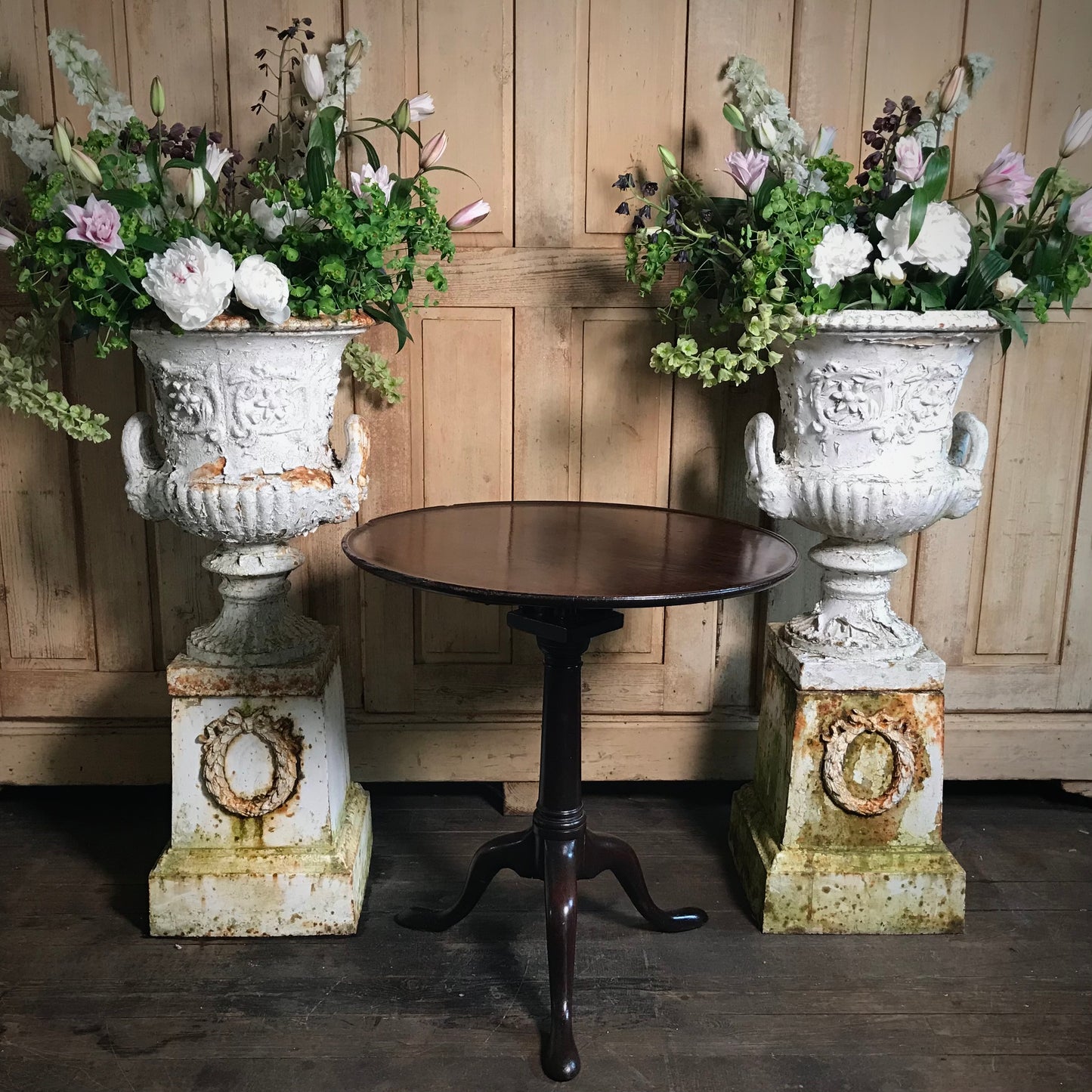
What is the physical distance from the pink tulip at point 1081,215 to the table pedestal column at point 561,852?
3.41 ft

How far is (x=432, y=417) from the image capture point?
2562mm

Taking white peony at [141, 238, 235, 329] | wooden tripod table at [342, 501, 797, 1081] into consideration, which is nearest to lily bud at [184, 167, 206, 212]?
white peony at [141, 238, 235, 329]

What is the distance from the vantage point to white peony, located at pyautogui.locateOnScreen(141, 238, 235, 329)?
1.81m

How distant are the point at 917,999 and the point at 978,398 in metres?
1.32

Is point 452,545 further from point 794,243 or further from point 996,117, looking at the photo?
point 996,117

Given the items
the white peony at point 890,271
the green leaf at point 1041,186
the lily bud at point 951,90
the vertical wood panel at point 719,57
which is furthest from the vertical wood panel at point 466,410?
the green leaf at point 1041,186

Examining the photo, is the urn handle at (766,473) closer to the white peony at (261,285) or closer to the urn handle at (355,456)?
the urn handle at (355,456)

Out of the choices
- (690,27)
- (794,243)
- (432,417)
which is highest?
(690,27)

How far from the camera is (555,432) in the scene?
258cm

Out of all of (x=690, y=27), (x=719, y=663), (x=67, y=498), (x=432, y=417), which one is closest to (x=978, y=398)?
(x=719, y=663)

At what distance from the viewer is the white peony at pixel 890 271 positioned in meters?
1.97

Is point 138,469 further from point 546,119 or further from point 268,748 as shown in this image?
point 546,119

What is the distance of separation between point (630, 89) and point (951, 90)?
26.0 inches

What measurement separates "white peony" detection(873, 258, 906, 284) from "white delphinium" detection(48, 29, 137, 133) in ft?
4.48
